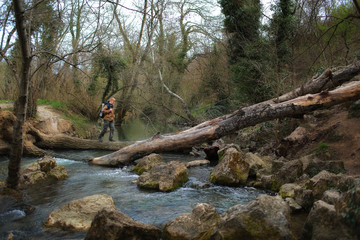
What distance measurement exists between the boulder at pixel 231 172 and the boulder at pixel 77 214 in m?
2.84

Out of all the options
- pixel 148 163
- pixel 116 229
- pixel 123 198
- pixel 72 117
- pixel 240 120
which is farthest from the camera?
pixel 72 117

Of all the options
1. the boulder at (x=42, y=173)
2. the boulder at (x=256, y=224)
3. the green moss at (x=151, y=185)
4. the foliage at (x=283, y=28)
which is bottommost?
the green moss at (x=151, y=185)

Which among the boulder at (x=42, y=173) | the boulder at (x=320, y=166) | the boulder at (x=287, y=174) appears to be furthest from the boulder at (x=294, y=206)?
the boulder at (x=42, y=173)

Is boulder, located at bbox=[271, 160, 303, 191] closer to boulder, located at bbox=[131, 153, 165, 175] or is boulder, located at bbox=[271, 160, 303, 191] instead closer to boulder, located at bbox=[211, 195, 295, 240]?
boulder, located at bbox=[211, 195, 295, 240]

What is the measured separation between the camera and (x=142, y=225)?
12.4 feet

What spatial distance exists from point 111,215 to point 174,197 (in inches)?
95.8

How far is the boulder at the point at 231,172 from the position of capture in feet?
22.1

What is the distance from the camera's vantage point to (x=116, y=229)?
11.5ft

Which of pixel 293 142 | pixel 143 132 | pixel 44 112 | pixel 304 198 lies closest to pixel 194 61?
pixel 143 132

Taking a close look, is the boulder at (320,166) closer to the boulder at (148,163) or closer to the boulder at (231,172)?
the boulder at (231,172)

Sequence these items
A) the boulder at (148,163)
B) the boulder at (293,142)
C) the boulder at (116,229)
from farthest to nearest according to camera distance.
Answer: the boulder at (293,142) → the boulder at (148,163) → the boulder at (116,229)

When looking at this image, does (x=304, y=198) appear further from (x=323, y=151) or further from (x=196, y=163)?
(x=196, y=163)

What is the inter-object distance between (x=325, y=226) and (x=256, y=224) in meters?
0.69

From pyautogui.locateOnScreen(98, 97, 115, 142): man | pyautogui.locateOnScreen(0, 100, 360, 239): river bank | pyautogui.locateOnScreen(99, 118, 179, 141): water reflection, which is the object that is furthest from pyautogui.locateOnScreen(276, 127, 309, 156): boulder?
pyautogui.locateOnScreen(99, 118, 179, 141): water reflection
